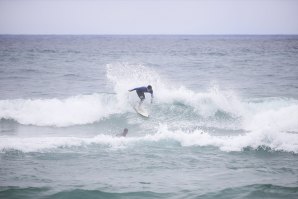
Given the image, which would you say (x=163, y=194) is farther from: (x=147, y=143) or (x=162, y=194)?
(x=147, y=143)

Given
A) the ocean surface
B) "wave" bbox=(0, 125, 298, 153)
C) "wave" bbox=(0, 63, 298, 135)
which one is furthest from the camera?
"wave" bbox=(0, 63, 298, 135)

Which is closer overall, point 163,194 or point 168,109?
point 163,194

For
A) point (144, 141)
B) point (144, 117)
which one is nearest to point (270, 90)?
point (144, 117)

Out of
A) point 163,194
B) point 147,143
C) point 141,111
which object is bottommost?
point 163,194

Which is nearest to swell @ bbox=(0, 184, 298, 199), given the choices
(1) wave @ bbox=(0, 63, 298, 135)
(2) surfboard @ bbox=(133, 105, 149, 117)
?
(1) wave @ bbox=(0, 63, 298, 135)

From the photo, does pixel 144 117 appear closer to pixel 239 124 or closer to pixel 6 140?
pixel 239 124

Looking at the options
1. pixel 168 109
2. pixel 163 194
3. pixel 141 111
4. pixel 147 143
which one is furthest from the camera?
pixel 168 109

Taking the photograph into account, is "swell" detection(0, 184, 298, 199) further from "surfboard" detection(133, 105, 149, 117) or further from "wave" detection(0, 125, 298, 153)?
"surfboard" detection(133, 105, 149, 117)

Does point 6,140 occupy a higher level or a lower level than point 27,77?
lower

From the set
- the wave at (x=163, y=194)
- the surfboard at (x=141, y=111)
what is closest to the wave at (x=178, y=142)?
the wave at (x=163, y=194)

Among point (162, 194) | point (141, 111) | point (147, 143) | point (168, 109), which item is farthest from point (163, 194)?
point (168, 109)

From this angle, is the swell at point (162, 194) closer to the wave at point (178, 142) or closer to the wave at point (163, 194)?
the wave at point (163, 194)

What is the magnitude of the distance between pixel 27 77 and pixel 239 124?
19.1 m

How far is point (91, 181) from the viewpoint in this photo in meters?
9.23
